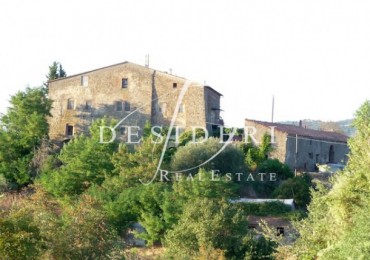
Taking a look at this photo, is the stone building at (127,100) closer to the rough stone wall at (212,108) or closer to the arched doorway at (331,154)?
the rough stone wall at (212,108)

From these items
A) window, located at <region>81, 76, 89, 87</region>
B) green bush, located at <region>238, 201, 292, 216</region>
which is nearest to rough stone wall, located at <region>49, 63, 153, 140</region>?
window, located at <region>81, 76, 89, 87</region>

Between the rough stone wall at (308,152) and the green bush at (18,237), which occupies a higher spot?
the rough stone wall at (308,152)

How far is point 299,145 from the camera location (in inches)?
1698

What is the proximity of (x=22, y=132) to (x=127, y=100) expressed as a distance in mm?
7795

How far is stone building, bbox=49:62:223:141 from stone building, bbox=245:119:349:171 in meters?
4.37

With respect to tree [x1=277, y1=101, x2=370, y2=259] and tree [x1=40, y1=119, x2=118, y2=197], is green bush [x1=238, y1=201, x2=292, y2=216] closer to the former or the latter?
tree [x1=40, y1=119, x2=118, y2=197]

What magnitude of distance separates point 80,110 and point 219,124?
1063 centimetres

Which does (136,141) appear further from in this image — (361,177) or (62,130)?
(361,177)

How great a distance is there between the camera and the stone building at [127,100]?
45281 millimetres

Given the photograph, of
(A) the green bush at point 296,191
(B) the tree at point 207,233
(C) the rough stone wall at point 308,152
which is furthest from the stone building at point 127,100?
(B) the tree at point 207,233

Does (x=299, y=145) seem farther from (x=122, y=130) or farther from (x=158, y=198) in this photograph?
(x=158, y=198)

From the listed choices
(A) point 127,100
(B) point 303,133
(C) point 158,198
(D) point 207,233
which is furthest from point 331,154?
Result: (D) point 207,233

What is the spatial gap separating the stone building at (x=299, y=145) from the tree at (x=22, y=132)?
14571mm

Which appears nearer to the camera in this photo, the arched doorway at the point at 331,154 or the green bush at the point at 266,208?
the green bush at the point at 266,208
